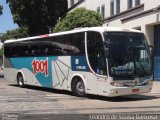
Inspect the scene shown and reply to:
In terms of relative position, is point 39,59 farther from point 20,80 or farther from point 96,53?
point 96,53

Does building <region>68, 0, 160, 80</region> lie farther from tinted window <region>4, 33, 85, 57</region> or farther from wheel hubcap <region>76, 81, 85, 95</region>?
wheel hubcap <region>76, 81, 85, 95</region>

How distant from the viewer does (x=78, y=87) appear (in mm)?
20734

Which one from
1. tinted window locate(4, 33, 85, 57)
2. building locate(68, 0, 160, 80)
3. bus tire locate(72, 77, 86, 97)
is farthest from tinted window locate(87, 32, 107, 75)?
building locate(68, 0, 160, 80)

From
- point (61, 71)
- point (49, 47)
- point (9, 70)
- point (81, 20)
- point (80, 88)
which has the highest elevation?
point (81, 20)

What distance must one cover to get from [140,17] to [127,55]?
15.5 meters

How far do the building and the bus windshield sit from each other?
39.7 ft

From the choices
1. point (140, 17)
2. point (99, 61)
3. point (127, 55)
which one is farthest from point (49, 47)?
point (140, 17)

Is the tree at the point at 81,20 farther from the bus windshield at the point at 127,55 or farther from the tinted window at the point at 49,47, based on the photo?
the bus windshield at the point at 127,55

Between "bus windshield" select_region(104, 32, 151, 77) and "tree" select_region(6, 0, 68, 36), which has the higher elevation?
"tree" select_region(6, 0, 68, 36)

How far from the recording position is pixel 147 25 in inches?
1314

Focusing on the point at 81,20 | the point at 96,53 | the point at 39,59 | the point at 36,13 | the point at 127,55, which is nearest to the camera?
the point at 127,55

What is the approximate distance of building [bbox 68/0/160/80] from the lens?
3216 cm

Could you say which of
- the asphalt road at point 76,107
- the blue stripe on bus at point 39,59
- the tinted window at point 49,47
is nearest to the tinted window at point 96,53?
the tinted window at point 49,47

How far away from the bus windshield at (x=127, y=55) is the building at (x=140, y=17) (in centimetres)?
1209
